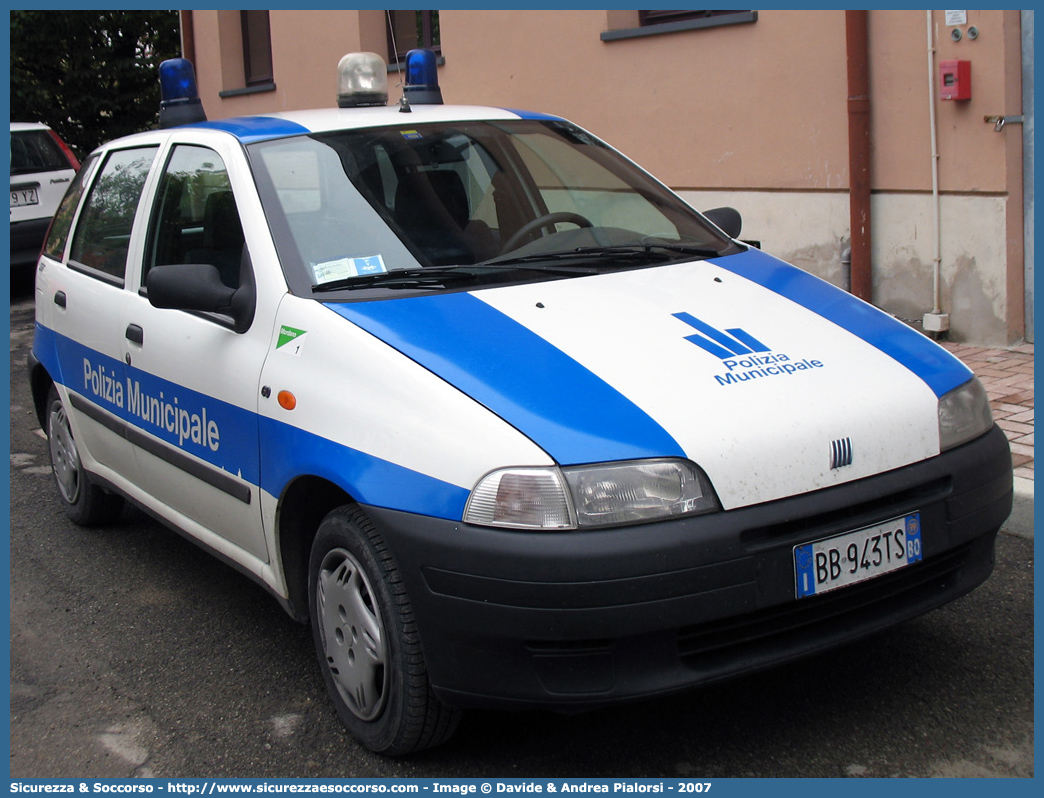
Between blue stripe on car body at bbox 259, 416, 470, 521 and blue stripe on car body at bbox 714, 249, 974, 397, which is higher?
blue stripe on car body at bbox 714, 249, 974, 397

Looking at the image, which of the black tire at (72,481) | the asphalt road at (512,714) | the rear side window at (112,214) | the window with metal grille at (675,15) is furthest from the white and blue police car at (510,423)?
the window with metal grille at (675,15)

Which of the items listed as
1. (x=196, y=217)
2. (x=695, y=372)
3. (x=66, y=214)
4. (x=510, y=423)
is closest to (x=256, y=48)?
(x=66, y=214)

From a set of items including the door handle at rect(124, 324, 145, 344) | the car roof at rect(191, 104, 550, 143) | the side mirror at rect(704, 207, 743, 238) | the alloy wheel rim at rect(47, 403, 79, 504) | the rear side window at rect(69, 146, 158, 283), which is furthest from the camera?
the alloy wheel rim at rect(47, 403, 79, 504)

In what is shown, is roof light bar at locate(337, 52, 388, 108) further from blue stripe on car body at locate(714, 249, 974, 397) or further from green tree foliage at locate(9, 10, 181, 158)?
green tree foliage at locate(9, 10, 181, 158)

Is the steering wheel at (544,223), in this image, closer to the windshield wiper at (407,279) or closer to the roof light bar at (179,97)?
the windshield wiper at (407,279)

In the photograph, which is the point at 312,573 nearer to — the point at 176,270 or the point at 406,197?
the point at 176,270

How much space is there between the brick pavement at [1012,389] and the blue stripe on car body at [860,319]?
151cm

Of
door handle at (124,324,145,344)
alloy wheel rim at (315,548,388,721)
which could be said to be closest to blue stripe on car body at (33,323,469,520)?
door handle at (124,324,145,344)

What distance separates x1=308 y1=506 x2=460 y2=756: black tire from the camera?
114 inches

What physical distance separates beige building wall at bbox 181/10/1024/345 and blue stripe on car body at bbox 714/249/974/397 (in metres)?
3.57

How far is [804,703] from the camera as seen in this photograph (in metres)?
3.27

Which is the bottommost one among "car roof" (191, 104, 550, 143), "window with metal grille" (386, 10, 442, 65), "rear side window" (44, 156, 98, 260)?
"rear side window" (44, 156, 98, 260)
